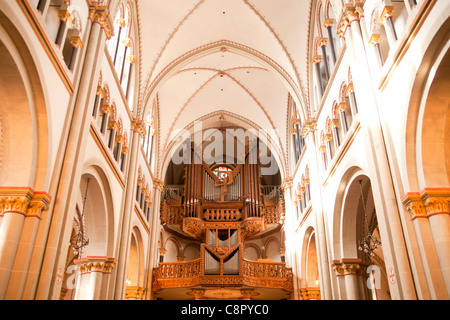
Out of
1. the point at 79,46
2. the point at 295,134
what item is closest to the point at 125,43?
the point at 79,46

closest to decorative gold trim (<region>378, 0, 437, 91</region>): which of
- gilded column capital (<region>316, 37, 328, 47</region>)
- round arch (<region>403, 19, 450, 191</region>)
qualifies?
round arch (<region>403, 19, 450, 191</region>)

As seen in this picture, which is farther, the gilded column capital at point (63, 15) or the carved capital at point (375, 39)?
the carved capital at point (375, 39)

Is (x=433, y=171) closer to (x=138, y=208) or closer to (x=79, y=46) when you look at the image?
(x=79, y=46)

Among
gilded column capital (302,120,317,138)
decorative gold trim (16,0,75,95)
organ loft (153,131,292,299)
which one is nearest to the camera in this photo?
decorative gold trim (16,0,75,95)

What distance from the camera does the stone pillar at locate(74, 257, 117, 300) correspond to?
40.0ft

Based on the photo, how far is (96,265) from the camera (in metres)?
12.4

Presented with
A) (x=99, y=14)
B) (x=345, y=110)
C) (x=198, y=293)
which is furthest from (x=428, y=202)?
(x=198, y=293)

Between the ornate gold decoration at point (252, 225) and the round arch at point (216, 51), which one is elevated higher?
the round arch at point (216, 51)

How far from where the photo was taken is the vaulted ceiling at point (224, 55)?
619 inches

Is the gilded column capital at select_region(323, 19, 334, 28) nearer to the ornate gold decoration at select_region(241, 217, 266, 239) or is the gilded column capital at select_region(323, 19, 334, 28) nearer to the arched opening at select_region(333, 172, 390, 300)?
the arched opening at select_region(333, 172, 390, 300)

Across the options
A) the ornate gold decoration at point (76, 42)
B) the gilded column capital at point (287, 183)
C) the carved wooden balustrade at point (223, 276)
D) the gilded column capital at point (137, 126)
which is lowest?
the carved wooden balustrade at point (223, 276)

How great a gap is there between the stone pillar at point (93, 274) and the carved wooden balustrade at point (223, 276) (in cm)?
588

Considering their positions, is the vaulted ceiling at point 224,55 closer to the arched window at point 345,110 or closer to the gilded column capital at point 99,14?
the arched window at point 345,110

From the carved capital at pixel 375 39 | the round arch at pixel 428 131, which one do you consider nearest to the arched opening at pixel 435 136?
the round arch at pixel 428 131
